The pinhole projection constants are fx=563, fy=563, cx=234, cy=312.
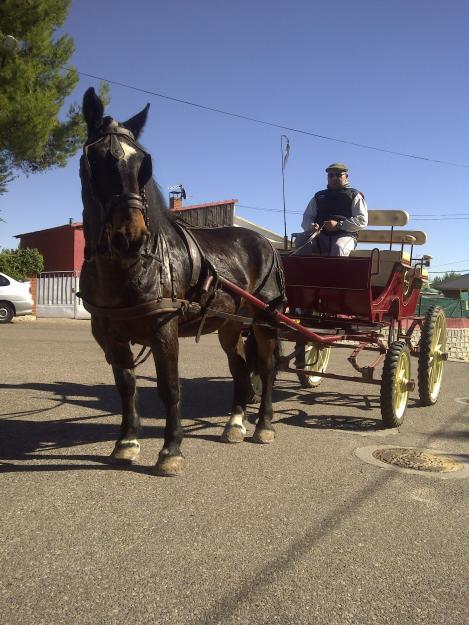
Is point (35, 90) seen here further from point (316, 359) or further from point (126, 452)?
point (126, 452)

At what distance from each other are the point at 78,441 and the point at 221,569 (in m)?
2.47

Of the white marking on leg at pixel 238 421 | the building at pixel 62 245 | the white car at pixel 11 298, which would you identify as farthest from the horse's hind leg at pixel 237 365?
the building at pixel 62 245

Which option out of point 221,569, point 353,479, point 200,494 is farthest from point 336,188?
point 221,569

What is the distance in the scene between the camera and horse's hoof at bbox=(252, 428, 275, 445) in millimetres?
5121

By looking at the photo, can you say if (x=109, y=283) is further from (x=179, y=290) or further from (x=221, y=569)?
(x=221, y=569)

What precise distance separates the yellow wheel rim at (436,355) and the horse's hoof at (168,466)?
4.12 meters

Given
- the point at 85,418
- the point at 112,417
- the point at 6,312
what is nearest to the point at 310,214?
the point at 112,417

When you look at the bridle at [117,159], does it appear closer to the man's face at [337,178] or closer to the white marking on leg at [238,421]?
the white marking on leg at [238,421]

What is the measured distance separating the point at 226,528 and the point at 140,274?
67.4 inches

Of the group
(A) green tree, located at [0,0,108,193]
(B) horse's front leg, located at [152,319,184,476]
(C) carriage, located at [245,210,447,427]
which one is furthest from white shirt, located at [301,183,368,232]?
(A) green tree, located at [0,0,108,193]

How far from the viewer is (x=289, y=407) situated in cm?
681

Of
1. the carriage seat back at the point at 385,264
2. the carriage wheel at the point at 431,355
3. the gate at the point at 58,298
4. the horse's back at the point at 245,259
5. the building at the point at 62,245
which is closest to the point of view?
the horse's back at the point at 245,259

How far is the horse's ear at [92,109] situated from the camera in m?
3.77

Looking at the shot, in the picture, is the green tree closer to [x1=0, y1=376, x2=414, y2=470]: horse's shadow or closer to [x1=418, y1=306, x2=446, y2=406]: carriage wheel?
[x1=0, y1=376, x2=414, y2=470]: horse's shadow
